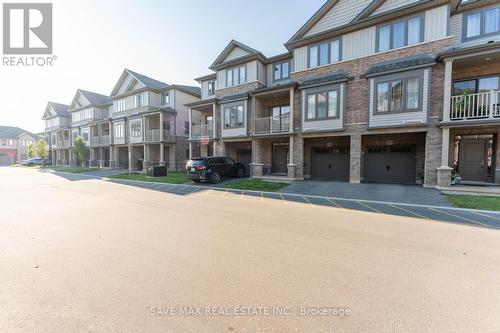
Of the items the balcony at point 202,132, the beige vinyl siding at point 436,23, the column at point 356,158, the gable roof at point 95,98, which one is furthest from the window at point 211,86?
the gable roof at point 95,98

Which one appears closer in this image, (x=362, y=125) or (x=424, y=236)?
(x=424, y=236)

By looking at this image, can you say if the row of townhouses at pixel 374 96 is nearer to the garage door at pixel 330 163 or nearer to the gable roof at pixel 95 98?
the garage door at pixel 330 163

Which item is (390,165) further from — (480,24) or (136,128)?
(136,128)

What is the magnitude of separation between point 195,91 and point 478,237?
91.8ft

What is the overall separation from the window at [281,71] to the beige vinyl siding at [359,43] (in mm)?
4791

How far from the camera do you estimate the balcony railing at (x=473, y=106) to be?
1062 centimetres

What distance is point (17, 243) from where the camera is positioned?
472 cm

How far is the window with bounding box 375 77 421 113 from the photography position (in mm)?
11508

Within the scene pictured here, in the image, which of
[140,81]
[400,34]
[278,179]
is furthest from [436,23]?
[140,81]

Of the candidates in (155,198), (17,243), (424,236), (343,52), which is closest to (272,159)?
(343,52)

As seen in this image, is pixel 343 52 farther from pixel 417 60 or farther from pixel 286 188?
pixel 286 188

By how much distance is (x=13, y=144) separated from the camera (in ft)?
179

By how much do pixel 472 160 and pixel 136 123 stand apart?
3070 cm

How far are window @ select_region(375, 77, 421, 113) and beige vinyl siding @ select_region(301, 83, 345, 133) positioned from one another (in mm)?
1961
